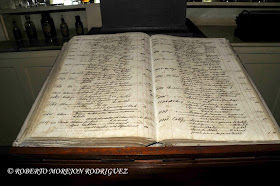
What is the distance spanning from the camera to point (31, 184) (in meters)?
0.38

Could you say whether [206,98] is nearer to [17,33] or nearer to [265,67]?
[265,67]

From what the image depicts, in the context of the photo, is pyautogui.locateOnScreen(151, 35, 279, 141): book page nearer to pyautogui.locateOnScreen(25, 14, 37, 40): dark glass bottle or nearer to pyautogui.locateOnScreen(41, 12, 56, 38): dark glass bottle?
pyautogui.locateOnScreen(41, 12, 56, 38): dark glass bottle

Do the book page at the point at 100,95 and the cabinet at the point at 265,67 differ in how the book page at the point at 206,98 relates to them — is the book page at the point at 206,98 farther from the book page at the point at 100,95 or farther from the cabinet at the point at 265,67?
the cabinet at the point at 265,67

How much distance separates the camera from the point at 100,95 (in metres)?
0.50

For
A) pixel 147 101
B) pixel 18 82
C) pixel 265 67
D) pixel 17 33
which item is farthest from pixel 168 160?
pixel 17 33

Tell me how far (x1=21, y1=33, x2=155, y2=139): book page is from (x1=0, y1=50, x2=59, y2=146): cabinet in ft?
2.73

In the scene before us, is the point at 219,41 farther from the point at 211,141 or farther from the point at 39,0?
the point at 39,0

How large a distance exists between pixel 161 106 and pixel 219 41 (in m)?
0.41

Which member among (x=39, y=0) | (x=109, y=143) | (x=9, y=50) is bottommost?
(x=9, y=50)

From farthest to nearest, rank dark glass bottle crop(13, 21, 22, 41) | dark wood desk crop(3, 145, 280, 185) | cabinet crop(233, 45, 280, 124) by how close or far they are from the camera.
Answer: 1. dark glass bottle crop(13, 21, 22, 41)
2. cabinet crop(233, 45, 280, 124)
3. dark wood desk crop(3, 145, 280, 185)

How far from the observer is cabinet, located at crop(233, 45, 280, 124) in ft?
4.33

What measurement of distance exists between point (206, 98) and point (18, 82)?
1.49 m

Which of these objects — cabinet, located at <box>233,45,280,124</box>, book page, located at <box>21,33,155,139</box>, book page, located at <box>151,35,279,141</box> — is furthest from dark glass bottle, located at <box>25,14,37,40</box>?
cabinet, located at <box>233,45,280,124</box>

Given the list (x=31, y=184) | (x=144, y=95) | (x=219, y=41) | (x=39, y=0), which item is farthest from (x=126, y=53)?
(x=39, y=0)
